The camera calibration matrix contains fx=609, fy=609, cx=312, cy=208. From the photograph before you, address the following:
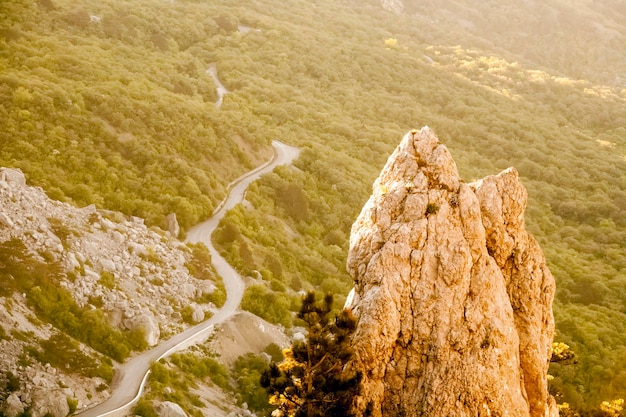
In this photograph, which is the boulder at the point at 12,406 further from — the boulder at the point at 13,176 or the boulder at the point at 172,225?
the boulder at the point at 172,225

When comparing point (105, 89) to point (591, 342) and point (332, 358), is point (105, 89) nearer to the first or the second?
point (332, 358)

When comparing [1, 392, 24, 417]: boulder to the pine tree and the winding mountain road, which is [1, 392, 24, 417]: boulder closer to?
the winding mountain road

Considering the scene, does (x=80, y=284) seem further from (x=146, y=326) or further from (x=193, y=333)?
(x=193, y=333)

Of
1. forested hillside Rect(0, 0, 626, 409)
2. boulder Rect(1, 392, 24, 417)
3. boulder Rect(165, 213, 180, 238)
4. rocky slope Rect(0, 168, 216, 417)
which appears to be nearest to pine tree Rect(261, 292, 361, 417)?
rocky slope Rect(0, 168, 216, 417)

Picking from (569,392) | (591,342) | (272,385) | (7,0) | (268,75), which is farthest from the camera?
(268,75)

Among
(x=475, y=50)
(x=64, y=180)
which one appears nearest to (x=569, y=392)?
(x=64, y=180)

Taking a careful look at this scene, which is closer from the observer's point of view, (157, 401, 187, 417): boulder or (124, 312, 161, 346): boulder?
(157, 401, 187, 417): boulder
